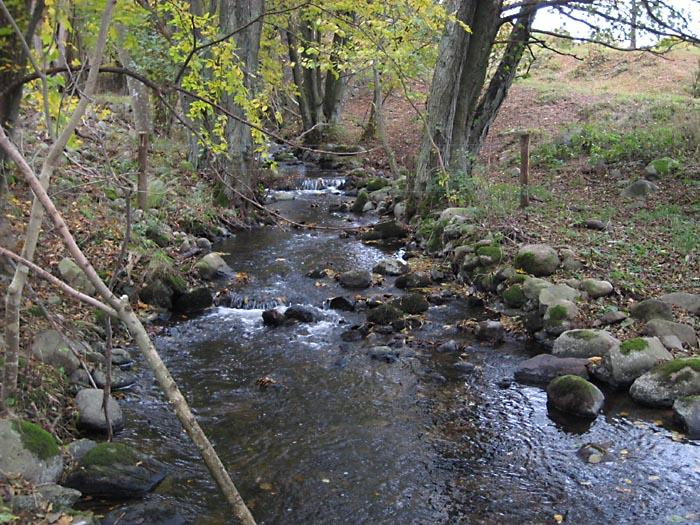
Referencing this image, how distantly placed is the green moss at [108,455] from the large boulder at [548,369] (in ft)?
13.9

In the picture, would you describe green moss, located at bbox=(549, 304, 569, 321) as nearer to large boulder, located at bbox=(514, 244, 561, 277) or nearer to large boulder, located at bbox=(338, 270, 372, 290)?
large boulder, located at bbox=(514, 244, 561, 277)

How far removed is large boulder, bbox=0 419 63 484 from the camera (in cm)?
430

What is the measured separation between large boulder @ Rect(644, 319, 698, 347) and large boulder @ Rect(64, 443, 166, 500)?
5.67m

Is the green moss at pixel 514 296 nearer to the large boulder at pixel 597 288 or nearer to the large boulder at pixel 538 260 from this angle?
the large boulder at pixel 538 260

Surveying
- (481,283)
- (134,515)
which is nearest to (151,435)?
(134,515)

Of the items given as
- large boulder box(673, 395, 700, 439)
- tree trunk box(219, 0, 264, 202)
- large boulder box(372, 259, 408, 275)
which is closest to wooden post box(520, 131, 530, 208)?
large boulder box(372, 259, 408, 275)

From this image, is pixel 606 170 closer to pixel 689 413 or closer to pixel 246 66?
pixel 246 66

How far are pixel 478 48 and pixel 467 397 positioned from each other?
8931 mm

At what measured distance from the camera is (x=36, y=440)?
14.9ft

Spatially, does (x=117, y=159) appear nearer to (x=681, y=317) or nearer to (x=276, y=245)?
(x=276, y=245)

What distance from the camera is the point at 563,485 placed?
5.19 metres

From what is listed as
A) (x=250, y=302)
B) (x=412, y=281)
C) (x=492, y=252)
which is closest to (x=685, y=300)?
(x=492, y=252)

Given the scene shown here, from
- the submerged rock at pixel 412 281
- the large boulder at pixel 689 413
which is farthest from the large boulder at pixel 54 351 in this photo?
the large boulder at pixel 689 413

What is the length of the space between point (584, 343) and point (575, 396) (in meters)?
1.21
